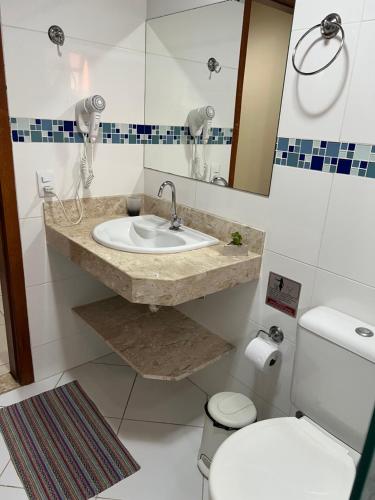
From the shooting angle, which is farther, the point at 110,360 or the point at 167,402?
the point at 110,360

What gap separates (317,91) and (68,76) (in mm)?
1094

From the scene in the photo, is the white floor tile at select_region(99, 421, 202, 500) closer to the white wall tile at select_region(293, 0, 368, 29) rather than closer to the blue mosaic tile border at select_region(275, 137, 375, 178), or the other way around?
the blue mosaic tile border at select_region(275, 137, 375, 178)

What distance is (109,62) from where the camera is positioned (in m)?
1.80

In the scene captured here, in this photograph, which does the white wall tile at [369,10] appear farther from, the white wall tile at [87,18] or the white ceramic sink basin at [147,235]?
the white wall tile at [87,18]

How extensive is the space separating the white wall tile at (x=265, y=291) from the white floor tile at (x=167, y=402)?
0.61 meters

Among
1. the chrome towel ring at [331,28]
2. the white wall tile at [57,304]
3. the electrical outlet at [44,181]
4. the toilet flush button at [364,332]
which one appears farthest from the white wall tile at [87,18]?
the toilet flush button at [364,332]

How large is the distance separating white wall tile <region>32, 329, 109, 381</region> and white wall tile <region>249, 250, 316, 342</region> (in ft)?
3.37

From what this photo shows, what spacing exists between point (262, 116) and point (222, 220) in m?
0.47

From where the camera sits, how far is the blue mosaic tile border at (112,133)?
1618 mm

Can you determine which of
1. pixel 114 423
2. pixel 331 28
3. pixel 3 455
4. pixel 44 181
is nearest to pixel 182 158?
pixel 44 181

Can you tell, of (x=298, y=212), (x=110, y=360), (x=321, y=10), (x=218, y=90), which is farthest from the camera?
(x=110, y=360)

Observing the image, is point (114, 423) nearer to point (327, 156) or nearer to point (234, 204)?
point (234, 204)

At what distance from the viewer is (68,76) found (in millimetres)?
1683

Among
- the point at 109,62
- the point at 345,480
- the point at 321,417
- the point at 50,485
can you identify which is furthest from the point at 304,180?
the point at 50,485
